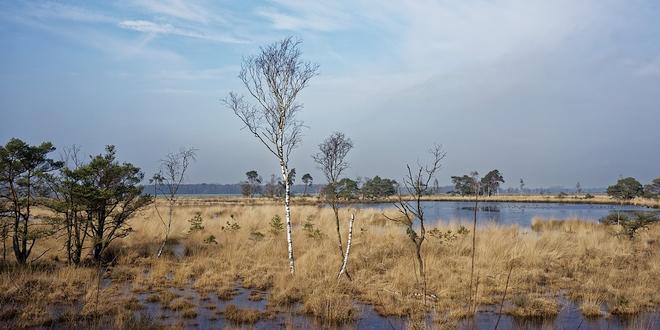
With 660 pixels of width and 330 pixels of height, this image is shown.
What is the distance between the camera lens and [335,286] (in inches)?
352

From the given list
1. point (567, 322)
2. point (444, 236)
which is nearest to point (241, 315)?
point (567, 322)

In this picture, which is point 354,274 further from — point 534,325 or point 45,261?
point 45,261

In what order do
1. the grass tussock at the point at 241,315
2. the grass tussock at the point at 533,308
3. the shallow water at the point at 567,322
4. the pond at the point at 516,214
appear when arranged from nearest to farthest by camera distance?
the shallow water at the point at 567,322
the grass tussock at the point at 241,315
the grass tussock at the point at 533,308
the pond at the point at 516,214

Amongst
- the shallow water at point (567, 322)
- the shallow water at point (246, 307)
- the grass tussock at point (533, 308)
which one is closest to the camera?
the shallow water at point (246, 307)

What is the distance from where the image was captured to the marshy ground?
7.27m

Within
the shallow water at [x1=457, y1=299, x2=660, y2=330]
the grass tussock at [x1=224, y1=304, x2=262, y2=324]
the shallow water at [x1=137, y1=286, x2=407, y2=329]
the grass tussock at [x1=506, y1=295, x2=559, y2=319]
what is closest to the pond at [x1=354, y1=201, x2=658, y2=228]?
the grass tussock at [x1=506, y1=295, x2=559, y2=319]

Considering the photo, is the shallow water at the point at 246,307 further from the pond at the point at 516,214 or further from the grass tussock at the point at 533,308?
the pond at the point at 516,214

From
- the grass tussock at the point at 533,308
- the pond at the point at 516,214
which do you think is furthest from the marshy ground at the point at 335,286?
the pond at the point at 516,214

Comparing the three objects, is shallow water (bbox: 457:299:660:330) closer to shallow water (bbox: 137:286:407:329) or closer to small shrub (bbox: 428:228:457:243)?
shallow water (bbox: 137:286:407:329)

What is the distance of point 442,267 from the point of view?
11.5 metres

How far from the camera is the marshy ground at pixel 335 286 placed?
23.9ft

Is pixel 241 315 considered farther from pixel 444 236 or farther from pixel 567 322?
pixel 444 236

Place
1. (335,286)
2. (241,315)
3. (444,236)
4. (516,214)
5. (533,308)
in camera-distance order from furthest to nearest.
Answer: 1. (516,214)
2. (444,236)
3. (335,286)
4. (533,308)
5. (241,315)

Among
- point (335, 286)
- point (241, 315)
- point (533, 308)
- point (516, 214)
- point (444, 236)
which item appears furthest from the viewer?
point (516, 214)
